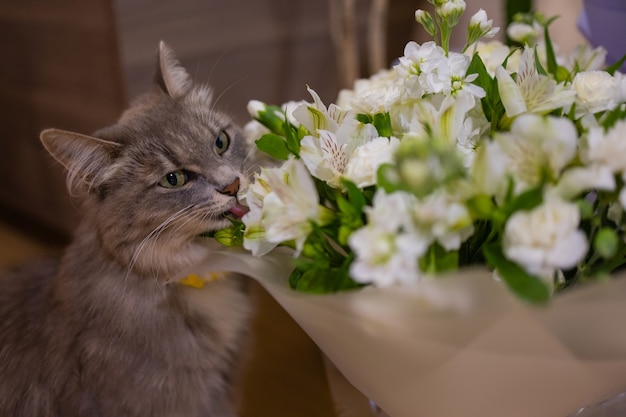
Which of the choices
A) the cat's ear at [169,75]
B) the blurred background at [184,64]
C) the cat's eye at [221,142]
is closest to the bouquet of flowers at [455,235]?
the cat's eye at [221,142]

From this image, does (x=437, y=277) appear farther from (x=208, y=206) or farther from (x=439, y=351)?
(x=208, y=206)

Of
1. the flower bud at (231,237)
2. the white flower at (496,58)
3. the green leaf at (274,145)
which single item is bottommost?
the flower bud at (231,237)

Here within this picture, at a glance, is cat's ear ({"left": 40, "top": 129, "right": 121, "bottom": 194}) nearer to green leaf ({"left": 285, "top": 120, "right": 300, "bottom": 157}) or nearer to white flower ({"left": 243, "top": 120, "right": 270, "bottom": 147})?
white flower ({"left": 243, "top": 120, "right": 270, "bottom": 147})

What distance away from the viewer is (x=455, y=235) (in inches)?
20.9

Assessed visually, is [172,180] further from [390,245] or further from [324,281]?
[390,245]

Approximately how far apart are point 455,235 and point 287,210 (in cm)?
16

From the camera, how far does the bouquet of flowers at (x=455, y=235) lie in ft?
1.63

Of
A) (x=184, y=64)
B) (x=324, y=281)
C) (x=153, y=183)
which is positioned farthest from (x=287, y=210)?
(x=184, y=64)

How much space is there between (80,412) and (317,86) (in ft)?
4.24

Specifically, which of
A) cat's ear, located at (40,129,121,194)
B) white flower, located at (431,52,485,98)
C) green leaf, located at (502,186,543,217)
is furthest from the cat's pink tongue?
green leaf, located at (502,186,543,217)

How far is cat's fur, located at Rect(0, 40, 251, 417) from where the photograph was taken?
3.02ft

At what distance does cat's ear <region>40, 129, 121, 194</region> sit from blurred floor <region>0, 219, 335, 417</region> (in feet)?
1.24

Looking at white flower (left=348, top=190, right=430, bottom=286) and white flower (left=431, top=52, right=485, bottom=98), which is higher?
white flower (left=431, top=52, right=485, bottom=98)

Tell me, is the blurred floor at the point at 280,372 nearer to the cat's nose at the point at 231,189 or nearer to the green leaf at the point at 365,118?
the cat's nose at the point at 231,189
